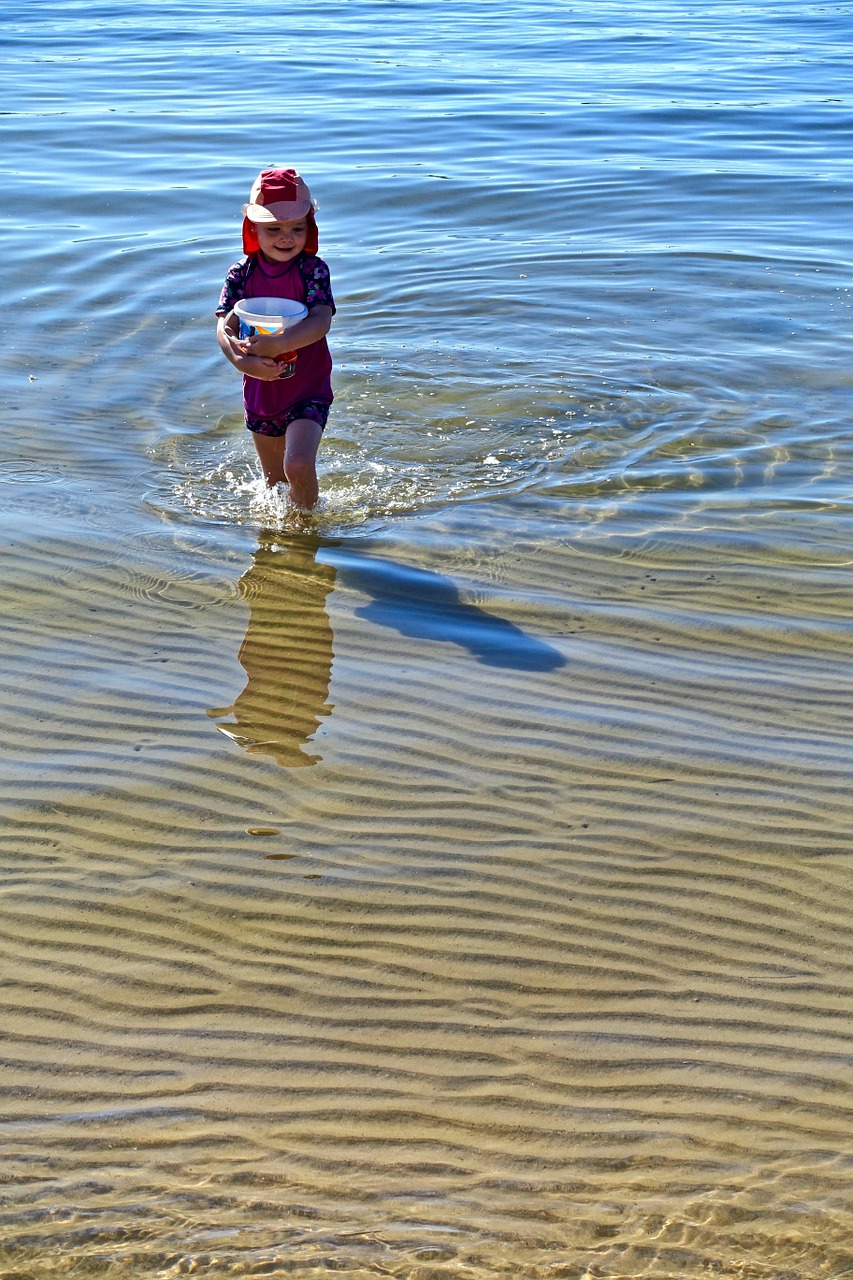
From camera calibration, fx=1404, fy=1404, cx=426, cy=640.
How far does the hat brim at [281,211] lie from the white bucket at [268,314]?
13.5 inches

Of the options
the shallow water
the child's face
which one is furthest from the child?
the shallow water

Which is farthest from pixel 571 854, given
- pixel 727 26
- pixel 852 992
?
pixel 727 26

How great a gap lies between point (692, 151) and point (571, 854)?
1191 centimetres

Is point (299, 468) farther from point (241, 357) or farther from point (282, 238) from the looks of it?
point (282, 238)

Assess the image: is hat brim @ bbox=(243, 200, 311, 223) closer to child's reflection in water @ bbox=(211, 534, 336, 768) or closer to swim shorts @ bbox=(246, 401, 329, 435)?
swim shorts @ bbox=(246, 401, 329, 435)

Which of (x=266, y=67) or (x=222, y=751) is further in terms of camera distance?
(x=266, y=67)

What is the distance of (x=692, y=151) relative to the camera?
47.9ft

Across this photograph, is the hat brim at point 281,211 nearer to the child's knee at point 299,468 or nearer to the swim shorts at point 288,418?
the swim shorts at point 288,418

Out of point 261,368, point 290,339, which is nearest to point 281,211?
point 290,339

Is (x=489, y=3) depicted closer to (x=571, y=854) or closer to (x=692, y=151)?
(x=692, y=151)

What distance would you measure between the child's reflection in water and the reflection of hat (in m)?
1.49

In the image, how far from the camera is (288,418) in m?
6.61

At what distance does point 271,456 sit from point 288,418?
0.36 m

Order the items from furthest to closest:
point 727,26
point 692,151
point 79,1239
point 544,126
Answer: point 727,26 → point 544,126 → point 692,151 → point 79,1239
